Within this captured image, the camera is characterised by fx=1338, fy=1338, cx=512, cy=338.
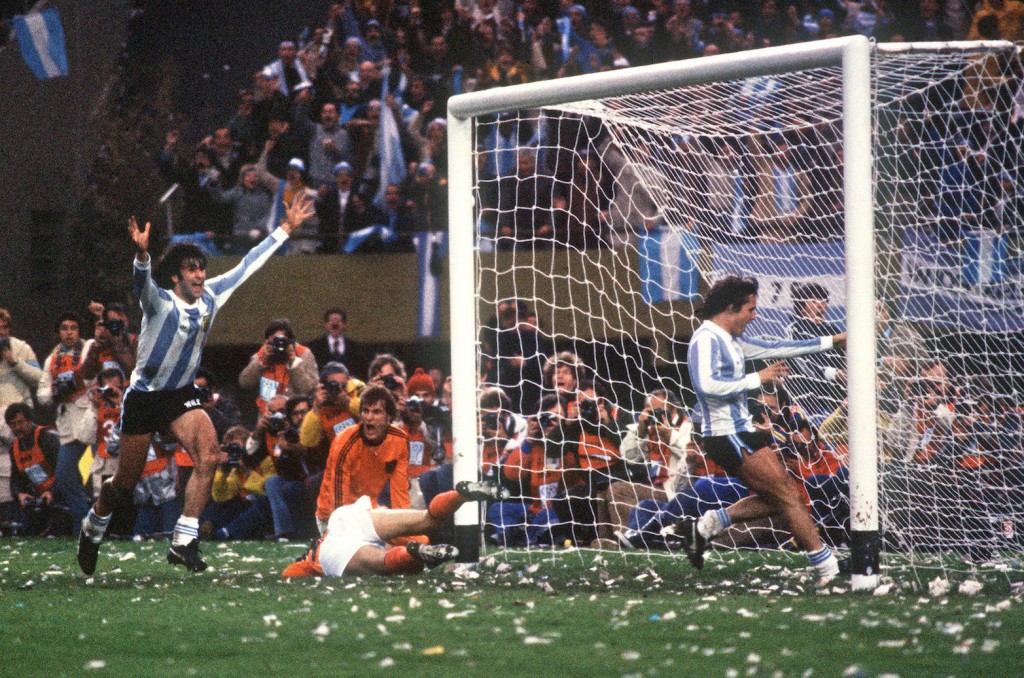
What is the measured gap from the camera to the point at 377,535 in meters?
7.07

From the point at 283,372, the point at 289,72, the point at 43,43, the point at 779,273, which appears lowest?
the point at 283,372

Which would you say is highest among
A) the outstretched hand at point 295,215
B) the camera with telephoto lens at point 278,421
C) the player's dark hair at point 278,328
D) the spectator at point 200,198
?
the spectator at point 200,198

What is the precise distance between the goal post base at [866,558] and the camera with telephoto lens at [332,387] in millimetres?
4512

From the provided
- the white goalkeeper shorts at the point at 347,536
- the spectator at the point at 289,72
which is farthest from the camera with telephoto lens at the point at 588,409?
the spectator at the point at 289,72

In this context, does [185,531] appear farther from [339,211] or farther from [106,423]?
[339,211]

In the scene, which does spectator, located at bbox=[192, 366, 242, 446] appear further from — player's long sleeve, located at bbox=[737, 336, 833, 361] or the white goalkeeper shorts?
player's long sleeve, located at bbox=[737, 336, 833, 361]

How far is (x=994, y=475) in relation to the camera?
26.0 feet

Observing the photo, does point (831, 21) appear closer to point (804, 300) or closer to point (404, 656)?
point (804, 300)

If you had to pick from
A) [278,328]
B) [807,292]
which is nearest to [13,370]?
[278,328]

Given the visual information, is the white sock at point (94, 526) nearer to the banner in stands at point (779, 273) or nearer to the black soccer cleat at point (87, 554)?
the black soccer cleat at point (87, 554)

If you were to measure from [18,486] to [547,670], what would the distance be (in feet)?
28.8

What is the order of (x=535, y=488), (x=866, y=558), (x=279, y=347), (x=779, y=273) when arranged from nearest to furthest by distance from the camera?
(x=866, y=558) < (x=779, y=273) < (x=535, y=488) < (x=279, y=347)

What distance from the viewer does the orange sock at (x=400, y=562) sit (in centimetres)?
688

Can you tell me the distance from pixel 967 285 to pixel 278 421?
200 inches
